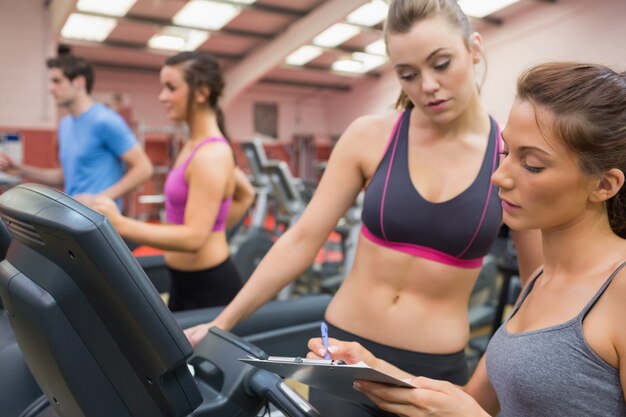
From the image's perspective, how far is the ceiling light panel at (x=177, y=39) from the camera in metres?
8.57

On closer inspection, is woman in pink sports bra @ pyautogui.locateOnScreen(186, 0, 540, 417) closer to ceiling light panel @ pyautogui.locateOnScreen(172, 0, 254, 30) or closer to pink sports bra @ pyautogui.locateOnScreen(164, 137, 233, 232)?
pink sports bra @ pyautogui.locateOnScreen(164, 137, 233, 232)

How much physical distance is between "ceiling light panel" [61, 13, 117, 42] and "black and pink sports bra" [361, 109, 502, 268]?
7650 mm

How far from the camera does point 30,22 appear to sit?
7.62 meters

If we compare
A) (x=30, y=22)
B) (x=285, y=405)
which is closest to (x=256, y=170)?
(x=285, y=405)

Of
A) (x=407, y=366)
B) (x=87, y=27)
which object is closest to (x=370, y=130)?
(x=407, y=366)

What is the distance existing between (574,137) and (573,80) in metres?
0.10

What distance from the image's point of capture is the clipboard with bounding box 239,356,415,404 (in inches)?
25.6

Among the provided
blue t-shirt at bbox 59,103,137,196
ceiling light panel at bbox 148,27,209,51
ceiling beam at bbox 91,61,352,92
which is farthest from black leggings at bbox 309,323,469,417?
ceiling beam at bbox 91,61,352,92

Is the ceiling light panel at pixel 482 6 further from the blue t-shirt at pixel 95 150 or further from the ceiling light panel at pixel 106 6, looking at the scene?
the ceiling light panel at pixel 106 6

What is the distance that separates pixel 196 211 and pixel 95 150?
1.12 metres

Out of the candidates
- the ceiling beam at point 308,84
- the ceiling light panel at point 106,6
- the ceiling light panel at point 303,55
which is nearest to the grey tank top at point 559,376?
the ceiling light panel at point 106,6

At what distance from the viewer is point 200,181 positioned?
65.9 inches

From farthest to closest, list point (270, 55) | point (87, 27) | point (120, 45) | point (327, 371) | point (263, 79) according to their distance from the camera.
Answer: point (263, 79)
point (120, 45)
point (270, 55)
point (87, 27)
point (327, 371)

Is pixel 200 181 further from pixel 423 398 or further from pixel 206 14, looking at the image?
pixel 206 14
